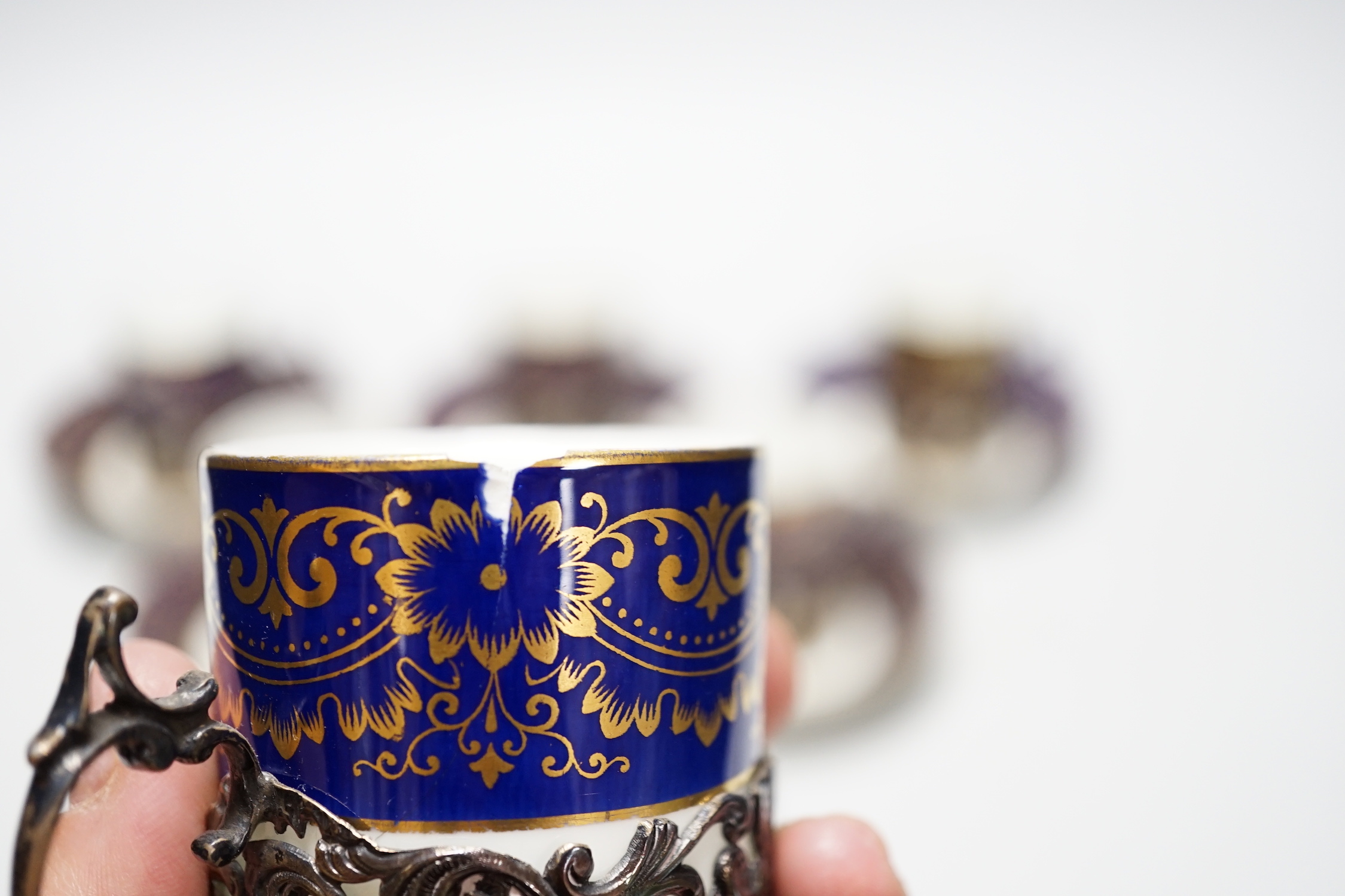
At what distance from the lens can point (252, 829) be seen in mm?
456


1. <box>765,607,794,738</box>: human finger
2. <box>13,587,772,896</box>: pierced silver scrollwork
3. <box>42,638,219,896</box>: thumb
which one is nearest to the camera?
<box>13,587,772,896</box>: pierced silver scrollwork

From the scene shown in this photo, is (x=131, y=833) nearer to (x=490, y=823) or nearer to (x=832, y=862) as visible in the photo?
(x=490, y=823)

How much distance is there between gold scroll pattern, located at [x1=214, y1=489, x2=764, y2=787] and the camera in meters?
0.43

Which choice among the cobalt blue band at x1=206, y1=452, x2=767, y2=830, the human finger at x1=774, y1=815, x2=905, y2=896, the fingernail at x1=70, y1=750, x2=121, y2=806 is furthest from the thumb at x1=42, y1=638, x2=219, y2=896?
the human finger at x1=774, y1=815, x2=905, y2=896

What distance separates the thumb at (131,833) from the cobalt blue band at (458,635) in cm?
13

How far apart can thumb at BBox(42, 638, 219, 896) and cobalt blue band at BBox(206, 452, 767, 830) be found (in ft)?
0.43

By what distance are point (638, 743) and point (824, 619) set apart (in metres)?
0.65

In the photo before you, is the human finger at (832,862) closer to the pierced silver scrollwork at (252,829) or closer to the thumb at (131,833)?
the pierced silver scrollwork at (252,829)

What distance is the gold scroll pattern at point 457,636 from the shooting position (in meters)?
0.43

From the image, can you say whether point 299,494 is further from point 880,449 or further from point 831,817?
point 880,449

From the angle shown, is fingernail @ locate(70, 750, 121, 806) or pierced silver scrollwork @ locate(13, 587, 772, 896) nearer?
pierced silver scrollwork @ locate(13, 587, 772, 896)

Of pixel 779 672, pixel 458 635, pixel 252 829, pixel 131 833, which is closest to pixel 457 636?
pixel 458 635

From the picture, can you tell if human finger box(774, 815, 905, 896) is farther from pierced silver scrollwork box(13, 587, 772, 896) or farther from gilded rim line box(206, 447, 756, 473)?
gilded rim line box(206, 447, 756, 473)

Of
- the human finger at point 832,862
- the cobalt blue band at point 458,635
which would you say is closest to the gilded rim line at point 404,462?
the cobalt blue band at point 458,635
